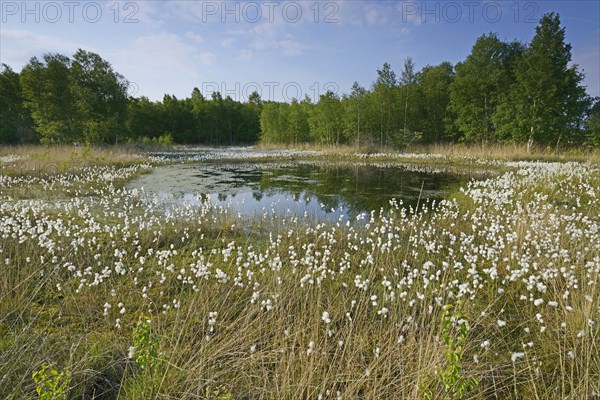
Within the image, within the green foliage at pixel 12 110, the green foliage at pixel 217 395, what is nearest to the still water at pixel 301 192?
the green foliage at pixel 217 395

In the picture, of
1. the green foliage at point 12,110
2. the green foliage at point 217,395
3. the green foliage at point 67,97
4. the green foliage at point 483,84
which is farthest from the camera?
the green foliage at point 12,110

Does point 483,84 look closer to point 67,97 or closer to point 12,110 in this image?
point 67,97

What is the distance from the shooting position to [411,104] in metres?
42.1

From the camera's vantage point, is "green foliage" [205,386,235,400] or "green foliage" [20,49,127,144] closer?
"green foliage" [205,386,235,400]

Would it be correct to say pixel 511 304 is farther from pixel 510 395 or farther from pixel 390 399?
pixel 390 399

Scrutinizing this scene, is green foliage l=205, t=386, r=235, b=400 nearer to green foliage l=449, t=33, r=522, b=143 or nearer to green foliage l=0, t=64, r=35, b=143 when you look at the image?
green foliage l=449, t=33, r=522, b=143

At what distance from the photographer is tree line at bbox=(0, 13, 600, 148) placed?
88.5 ft

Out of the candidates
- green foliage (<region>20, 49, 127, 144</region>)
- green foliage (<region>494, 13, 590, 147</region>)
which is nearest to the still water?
green foliage (<region>494, 13, 590, 147</region>)

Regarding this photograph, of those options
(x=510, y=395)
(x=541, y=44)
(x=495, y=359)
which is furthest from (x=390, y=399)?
(x=541, y=44)

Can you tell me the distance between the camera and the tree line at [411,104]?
26969 millimetres

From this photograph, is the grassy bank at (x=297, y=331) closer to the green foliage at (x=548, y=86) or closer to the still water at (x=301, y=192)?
the still water at (x=301, y=192)

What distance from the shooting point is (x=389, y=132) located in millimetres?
42625

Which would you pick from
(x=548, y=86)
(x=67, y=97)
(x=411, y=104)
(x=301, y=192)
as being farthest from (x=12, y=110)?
(x=548, y=86)

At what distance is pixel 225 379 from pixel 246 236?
15.1ft
